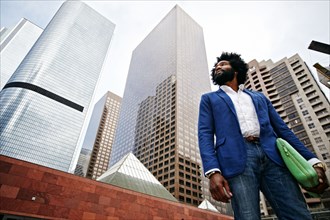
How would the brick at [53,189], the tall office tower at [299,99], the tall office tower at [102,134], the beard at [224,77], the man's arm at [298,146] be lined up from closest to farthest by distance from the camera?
the man's arm at [298,146]
the beard at [224,77]
the brick at [53,189]
the tall office tower at [299,99]
the tall office tower at [102,134]

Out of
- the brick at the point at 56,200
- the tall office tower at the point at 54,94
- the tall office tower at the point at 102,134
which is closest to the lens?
the brick at the point at 56,200

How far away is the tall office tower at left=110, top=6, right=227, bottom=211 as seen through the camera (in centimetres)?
6288

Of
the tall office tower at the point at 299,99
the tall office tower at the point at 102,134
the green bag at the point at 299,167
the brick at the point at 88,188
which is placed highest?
the tall office tower at the point at 102,134

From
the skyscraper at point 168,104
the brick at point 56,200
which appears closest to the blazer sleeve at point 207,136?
the brick at point 56,200

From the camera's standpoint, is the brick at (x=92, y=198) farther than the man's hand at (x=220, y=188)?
Yes

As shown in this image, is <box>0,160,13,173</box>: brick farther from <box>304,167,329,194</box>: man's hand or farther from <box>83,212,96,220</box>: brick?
<box>304,167,329,194</box>: man's hand

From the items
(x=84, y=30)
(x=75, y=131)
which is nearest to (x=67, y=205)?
(x=75, y=131)

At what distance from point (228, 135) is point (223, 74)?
1.05 metres

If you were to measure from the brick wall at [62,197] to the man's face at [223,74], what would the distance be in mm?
10816

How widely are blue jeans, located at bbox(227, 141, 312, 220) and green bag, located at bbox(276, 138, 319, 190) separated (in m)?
0.13

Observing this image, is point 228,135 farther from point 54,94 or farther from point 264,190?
point 54,94

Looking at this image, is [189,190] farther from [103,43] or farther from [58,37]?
[103,43]

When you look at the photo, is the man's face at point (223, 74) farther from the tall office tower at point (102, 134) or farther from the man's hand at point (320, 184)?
the tall office tower at point (102, 134)

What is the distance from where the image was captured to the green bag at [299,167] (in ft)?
5.53
